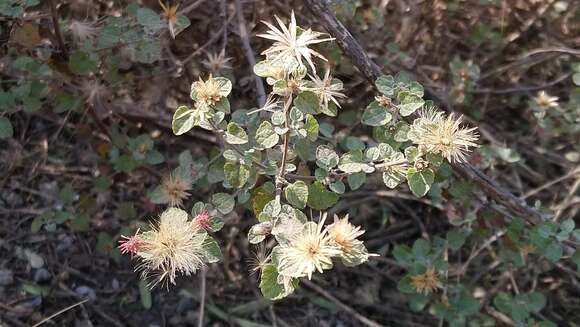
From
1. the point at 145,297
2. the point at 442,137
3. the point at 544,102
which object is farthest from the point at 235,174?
the point at 544,102

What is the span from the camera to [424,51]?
2123mm

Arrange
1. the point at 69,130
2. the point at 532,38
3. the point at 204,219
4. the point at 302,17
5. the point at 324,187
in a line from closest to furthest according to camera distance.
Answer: the point at 204,219 → the point at 324,187 → the point at 302,17 → the point at 69,130 → the point at 532,38

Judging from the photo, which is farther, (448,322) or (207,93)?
(448,322)

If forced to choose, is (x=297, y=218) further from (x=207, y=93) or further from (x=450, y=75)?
(x=450, y=75)

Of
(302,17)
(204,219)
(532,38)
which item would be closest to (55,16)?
(302,17)

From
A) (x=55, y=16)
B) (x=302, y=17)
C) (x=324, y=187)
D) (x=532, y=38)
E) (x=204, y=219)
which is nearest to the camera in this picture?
(x=204, y=219)

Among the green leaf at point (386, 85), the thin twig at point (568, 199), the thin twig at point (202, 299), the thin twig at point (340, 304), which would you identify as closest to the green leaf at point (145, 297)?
the thin twig at point (202, 299)

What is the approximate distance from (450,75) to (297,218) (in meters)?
1.18

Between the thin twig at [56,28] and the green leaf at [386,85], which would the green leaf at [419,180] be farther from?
the thin twig at [56,28]

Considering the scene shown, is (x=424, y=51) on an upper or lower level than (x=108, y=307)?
upper

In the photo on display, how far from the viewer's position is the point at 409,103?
132cm

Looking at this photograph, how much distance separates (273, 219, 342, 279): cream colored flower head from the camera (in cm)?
103

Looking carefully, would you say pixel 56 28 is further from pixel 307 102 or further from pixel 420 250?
pixel 420 250

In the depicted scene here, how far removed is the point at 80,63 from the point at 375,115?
2.68ft
